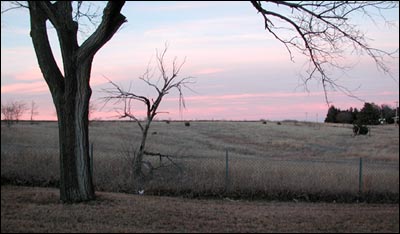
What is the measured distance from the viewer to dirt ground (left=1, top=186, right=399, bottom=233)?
8.12m

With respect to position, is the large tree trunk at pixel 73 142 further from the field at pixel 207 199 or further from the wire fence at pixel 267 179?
the wire fence at pixel 267 179

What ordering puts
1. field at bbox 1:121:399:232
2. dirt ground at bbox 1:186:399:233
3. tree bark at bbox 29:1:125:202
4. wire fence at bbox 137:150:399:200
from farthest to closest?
1. wire fence at bbox 137:150:399:200
2. tree bark at bbox 29:1:125:202
3. field at bbox 1:121:399:232
4. dirt ground at bbox 1:186:399:233

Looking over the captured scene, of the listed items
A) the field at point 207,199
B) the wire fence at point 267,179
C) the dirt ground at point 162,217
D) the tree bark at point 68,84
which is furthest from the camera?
the wire fence at point 267,179

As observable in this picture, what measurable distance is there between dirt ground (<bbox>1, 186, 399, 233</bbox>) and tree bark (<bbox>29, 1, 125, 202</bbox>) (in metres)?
0.65

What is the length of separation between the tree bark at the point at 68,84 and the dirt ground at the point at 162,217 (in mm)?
649

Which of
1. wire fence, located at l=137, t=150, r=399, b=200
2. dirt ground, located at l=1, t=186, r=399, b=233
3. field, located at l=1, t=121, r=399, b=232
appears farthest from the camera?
wire fence, located at l=137, t=150, r=399, b=200

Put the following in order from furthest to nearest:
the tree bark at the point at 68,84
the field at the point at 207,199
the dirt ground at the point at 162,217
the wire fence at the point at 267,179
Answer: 1. the wire fence at the point at 267,179
2. the tree bark at the point at 68,84
3. the field at the point at 207,199
4. the dirt ground at the point at 162,217

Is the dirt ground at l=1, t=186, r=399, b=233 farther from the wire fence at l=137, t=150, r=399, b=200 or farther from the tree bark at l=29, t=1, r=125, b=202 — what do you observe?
the wire fence at l=137, t=150, r=399, b=200

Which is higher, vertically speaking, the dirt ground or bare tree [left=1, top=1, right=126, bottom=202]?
bare tree [left=1, top=1, right=126, bottom=202]

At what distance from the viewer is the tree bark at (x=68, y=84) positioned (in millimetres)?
10609

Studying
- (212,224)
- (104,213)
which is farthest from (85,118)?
(212,224)

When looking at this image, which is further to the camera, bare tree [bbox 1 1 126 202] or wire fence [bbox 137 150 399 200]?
wire fence [bbox 137 150 399 200]

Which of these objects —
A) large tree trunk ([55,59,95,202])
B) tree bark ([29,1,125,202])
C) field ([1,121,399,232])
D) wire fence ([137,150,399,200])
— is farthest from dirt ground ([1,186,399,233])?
wire fence ([137,150,399,200])

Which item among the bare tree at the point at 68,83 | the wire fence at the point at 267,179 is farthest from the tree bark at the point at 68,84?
the wire fence at the point at 267,179
